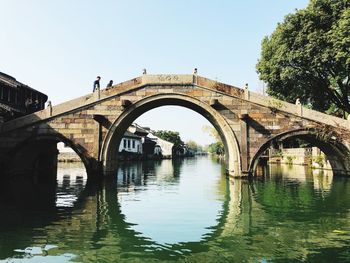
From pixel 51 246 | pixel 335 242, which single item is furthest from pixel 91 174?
pixel 335 242

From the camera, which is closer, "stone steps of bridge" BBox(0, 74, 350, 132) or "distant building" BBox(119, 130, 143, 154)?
"stone steps of bridge" BBox(0, 74, 350, 132)

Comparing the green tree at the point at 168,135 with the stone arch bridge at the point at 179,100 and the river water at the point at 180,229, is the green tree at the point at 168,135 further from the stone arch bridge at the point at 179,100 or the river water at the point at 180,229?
the river water at the point at 180,229

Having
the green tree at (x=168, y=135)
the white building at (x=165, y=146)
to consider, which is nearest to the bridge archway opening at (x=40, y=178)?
the white building at (x=165, y=146)

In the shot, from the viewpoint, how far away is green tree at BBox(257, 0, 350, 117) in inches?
910

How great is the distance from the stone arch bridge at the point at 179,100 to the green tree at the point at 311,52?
5.71 meters

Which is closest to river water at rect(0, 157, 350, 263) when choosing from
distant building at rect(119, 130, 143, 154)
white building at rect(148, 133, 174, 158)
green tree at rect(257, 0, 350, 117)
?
green tree at rect(257, 0, 350, 117)

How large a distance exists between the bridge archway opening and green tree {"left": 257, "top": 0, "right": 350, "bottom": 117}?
54.9 ft

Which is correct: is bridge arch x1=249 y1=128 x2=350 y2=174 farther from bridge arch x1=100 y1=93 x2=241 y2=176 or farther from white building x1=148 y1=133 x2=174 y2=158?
white building x1=148 y1=133 x2=174 y2=158

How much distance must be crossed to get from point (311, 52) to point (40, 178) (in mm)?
21353

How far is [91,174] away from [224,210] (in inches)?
448

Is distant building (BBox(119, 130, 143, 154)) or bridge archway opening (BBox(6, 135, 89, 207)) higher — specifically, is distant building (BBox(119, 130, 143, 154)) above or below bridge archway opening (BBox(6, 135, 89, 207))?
above

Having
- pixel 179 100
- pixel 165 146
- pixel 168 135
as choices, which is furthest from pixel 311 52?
pixel 168 135

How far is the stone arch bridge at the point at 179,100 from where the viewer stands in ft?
68.2

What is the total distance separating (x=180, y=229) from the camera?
928cm
